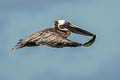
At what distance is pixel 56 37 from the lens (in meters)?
32.9

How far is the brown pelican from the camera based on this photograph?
3190 cm

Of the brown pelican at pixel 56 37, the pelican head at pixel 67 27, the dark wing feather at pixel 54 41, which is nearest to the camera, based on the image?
the dark wing feather at pixel 54 41

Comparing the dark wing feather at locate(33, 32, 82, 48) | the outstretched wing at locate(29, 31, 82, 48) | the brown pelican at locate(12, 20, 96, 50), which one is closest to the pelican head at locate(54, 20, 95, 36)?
the brown pelican at locate(12, 20, 96, 50)

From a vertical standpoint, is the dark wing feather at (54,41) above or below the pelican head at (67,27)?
above

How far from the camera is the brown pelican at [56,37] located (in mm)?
31898

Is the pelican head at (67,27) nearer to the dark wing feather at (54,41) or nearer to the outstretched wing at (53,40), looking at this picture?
the outstretched wing at (53,40)

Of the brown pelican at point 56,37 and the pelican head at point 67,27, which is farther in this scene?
the pelican head at point 67,27

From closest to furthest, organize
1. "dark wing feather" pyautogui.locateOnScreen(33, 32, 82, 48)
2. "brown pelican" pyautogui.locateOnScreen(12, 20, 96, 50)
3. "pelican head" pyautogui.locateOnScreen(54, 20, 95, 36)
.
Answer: "dark wing feather" pyautogui.locateOnScreen(33, 32, 82, 48)
"brown pelican" pyautogui.locateOnScreen(12, 20, 96, 50)
"pelican head" pyautogui.locateOnScreen(54, 20, 95, 36)

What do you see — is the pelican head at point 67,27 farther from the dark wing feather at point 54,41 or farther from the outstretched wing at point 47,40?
the dark wing feather at point 54,41

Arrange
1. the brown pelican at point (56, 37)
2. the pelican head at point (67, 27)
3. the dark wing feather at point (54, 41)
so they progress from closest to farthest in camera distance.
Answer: the dark wing feather at point (54, 41) → the brown pelican at point (56, 37) → the pelican head at point (67, 27)

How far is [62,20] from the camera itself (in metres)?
36.9

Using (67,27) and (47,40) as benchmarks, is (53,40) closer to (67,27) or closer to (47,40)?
(47,40)

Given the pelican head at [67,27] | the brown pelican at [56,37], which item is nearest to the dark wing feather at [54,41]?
the brown pelican at [56,37]

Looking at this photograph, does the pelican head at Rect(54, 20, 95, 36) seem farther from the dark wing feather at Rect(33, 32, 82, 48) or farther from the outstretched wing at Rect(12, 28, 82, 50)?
the dark wing feather at Rect(33, 32, 82, 48)
